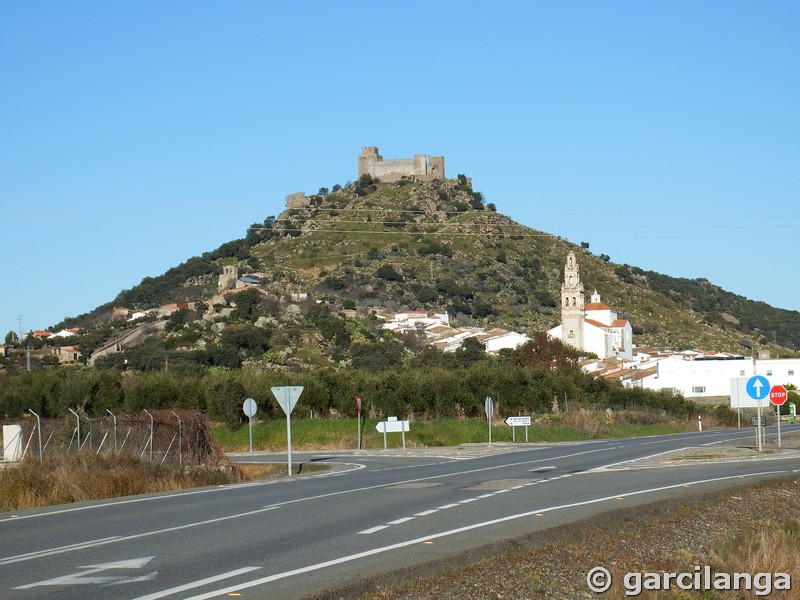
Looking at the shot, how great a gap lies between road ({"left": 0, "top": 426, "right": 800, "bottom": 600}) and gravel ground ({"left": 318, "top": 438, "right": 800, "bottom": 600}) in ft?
1.66

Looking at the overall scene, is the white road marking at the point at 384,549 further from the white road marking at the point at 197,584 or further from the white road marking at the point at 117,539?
the white road marking at the point at 117,539

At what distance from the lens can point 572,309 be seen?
134125 millimetres

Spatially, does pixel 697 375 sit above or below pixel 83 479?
above

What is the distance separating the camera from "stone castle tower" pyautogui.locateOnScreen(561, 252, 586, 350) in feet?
438

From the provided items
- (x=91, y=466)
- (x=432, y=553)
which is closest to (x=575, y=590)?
(x=432, y=553)

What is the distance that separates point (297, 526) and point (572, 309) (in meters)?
121

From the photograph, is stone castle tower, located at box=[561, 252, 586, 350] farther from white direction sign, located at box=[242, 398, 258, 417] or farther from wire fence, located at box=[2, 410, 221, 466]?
wire fence, located at box=[2, 410, 221, 466]

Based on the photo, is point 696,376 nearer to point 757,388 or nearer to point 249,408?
point 249,408

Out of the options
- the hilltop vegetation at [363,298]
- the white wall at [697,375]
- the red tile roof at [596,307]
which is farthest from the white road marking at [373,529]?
the red tile roof at [596,307]

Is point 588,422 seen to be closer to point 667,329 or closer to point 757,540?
point 757,540

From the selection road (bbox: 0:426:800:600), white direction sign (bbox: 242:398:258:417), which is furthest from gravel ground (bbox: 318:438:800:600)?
white direction sign (bbox: 242:398:258:417)

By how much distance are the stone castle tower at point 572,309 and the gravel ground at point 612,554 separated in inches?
4512

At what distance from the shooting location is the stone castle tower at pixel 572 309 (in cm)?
13362

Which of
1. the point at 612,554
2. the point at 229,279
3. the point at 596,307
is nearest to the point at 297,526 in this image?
the point at 612,554
